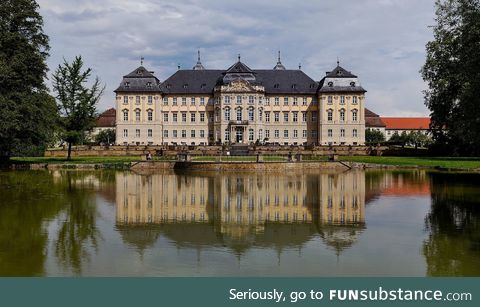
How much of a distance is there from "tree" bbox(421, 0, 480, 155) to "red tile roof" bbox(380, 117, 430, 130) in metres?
66.1

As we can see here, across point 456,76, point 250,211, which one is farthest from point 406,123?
point 250,211

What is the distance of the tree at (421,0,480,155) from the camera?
84.5ft

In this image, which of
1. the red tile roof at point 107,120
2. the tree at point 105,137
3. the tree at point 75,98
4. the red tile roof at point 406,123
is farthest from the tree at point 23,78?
the red tile roof at point 406,123

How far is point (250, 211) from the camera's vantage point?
16.0m

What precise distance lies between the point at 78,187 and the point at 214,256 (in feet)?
51.7

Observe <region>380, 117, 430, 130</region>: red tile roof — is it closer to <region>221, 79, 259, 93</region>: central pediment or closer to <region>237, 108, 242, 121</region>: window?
<region>221, 79, 259, 93</region>: central pediment

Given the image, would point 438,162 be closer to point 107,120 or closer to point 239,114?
point 239,114

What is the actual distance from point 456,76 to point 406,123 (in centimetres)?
10514

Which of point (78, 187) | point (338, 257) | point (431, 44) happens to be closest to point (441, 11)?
point (431, 44)

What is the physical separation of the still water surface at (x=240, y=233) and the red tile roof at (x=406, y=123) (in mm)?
113048

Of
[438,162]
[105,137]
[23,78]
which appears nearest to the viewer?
[23,78]

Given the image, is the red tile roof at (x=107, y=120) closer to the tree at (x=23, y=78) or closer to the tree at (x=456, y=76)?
the tree at (x=456, y=76)

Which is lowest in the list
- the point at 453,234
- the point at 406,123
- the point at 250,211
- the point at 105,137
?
the point at 453,234
